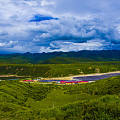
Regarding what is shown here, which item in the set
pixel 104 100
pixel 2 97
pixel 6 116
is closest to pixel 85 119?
pixel 104 100

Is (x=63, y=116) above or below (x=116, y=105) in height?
below

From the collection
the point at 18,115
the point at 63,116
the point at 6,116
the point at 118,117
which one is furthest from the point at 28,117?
the point at 118,117

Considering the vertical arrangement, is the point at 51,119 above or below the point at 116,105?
below

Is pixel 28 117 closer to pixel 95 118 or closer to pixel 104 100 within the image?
pixel 95 118

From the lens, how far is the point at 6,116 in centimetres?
5147

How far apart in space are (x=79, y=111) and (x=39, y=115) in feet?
49.3

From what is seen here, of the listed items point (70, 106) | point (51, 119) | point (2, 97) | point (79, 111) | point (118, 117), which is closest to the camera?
point (118, 117)

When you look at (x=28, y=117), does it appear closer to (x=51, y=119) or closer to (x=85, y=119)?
(x=51, y=119)

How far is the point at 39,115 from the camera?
54.7 metres

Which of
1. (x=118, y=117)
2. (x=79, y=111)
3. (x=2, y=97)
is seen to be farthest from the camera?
(x=2, y=97)

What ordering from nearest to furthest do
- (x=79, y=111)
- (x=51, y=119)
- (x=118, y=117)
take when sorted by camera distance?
(x=118, y=117) < (x=51, y=119) < (x=79, y=111)

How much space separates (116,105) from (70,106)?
17.8 metres

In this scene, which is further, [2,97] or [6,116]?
[2,97]

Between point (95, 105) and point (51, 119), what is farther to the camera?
point (95, 105)
